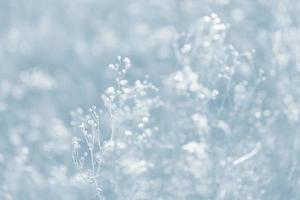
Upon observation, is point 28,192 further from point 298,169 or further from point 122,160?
point 298,169

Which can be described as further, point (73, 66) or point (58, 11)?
point (58, 11)

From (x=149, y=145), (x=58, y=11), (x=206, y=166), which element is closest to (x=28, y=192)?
(x=149, y=145)

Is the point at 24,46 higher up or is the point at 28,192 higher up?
the point at 24,46

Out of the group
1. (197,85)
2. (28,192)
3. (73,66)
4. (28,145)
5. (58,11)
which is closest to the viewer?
(197,85)

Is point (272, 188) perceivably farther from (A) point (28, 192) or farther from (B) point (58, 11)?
(B) point (58, 11)

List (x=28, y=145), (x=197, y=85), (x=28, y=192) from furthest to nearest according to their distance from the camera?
(x=28, y=145), (x=28, y=192), (x=197, y=85)

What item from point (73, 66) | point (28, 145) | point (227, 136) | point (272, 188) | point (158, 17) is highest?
point (158, 17)
